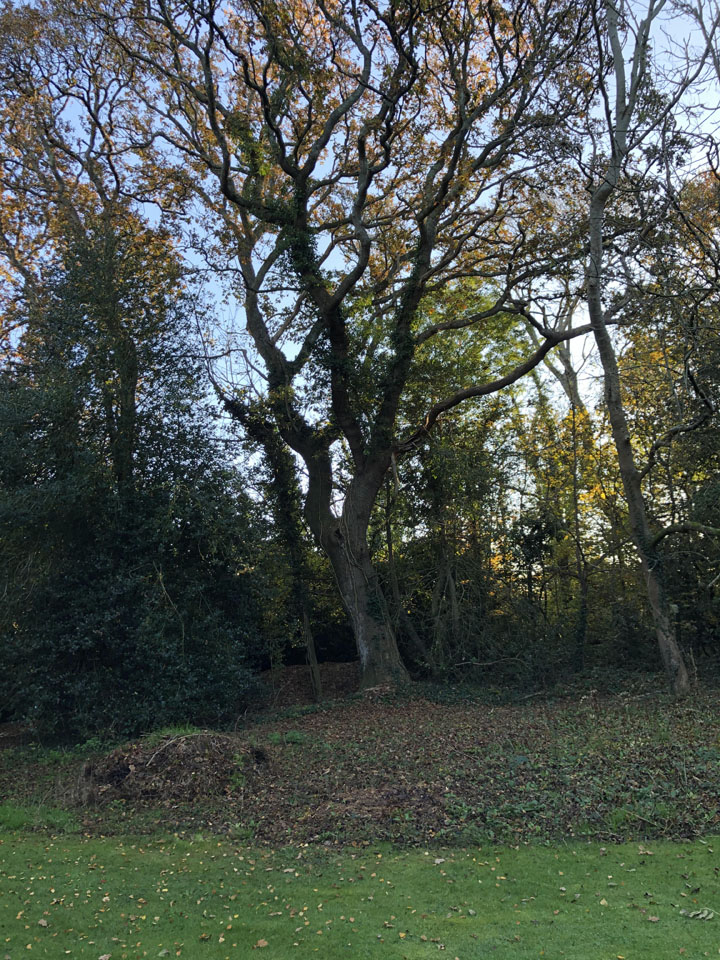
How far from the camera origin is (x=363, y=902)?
5.59 meters

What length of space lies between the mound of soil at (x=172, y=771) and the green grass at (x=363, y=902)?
5.20 feet

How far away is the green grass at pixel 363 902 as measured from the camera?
191 inches

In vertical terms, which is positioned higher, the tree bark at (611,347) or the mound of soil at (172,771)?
the tree bark at (611,347)

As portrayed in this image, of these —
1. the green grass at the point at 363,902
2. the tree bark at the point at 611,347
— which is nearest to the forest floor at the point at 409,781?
the green grass at the point at 363,902

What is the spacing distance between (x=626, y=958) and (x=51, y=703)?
33.7 feet

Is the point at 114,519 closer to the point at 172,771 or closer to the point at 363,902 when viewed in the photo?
the point at 172,771

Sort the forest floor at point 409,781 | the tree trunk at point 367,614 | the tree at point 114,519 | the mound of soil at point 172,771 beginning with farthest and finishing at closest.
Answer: the tree trunk at point 367,614 < the tree at point 114,519 < the mound of soil at point 172,771 < the forest floor at point 409,781

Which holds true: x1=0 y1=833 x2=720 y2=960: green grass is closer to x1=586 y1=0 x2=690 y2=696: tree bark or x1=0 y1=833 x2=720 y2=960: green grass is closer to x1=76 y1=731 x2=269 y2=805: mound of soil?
x1=76 y1=731 x2=269 y2=805: mound of soil

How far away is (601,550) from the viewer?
649 inches

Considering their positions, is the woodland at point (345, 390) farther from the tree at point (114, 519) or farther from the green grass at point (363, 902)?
the green grass at point (363, 902)

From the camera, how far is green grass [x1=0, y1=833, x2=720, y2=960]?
191 inches

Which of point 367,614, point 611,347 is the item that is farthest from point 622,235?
point 367,614

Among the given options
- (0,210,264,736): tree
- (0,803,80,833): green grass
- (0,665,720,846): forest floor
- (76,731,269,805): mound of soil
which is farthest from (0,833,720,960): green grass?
(0,210,264,736): tree

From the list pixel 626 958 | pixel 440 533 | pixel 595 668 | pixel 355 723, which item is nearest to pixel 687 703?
pixel 595 668
